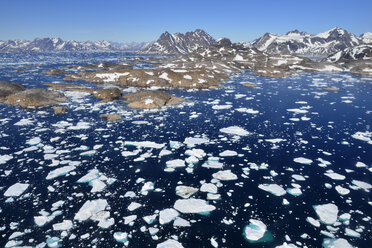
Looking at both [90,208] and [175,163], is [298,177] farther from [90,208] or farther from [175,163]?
[90,208]

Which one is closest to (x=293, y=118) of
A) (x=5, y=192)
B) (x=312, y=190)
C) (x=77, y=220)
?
(x=312, y=190)

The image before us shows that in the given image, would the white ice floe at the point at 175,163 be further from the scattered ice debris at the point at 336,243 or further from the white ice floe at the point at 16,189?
the scattered ice debris at the point at 336,243

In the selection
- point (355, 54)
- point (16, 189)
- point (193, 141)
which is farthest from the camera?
point (355, 54)

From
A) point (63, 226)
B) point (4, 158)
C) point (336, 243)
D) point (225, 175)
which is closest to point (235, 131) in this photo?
point (225, 175)

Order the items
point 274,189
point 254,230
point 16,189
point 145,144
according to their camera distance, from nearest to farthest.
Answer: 1. point 254,230
2. point 16,189
3. point 274,189
4. point 145,144

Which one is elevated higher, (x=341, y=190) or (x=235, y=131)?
(x=341, y=190)

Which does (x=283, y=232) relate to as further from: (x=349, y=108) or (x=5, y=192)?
(x=349, y=108)
